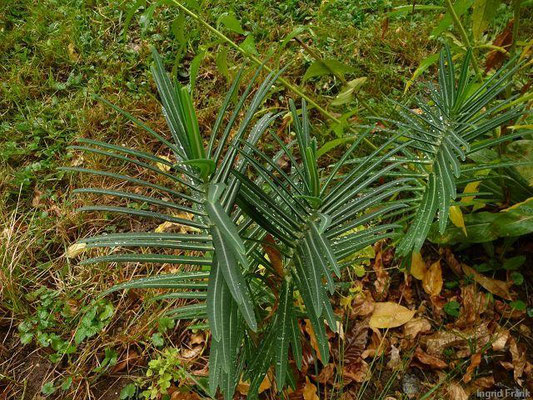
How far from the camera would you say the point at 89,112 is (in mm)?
2895

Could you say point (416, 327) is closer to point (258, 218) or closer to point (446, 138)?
point (446, 138)

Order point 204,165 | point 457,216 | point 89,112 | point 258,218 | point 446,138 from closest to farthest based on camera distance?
point 204,165 < point 258,218 < point 446,138 < point 457,216 < point 89,112

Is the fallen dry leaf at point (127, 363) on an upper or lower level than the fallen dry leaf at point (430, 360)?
lower

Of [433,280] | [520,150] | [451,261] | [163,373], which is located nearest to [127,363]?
[163,373]

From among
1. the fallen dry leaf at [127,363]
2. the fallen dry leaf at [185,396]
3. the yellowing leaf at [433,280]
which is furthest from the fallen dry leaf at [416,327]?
the fallen dry leaf at [127,363]

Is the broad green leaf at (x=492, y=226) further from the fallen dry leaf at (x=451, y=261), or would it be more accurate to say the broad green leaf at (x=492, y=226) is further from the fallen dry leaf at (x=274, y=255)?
the fallen dry leaf at (x=274, y=255)

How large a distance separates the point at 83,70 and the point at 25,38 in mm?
576

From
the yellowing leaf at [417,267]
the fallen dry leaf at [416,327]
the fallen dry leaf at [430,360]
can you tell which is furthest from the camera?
the yellowing leaf at [417,267]

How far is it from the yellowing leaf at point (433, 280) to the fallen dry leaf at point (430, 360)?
0.26 metres

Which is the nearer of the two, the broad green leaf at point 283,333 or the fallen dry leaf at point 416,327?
the broad green leaf at point 283,333

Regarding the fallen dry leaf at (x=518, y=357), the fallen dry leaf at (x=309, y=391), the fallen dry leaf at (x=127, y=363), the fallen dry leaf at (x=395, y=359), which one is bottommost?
the fallen dry leaf at (x=127, y=363)

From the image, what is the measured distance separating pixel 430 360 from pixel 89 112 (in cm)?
226

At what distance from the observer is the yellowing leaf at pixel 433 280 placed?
2.03 meters

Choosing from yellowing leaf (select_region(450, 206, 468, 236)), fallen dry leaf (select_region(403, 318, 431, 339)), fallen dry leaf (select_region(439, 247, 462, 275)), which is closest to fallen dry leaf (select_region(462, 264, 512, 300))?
fallen dry leaf (select_region(439, 247, 462, 275))
